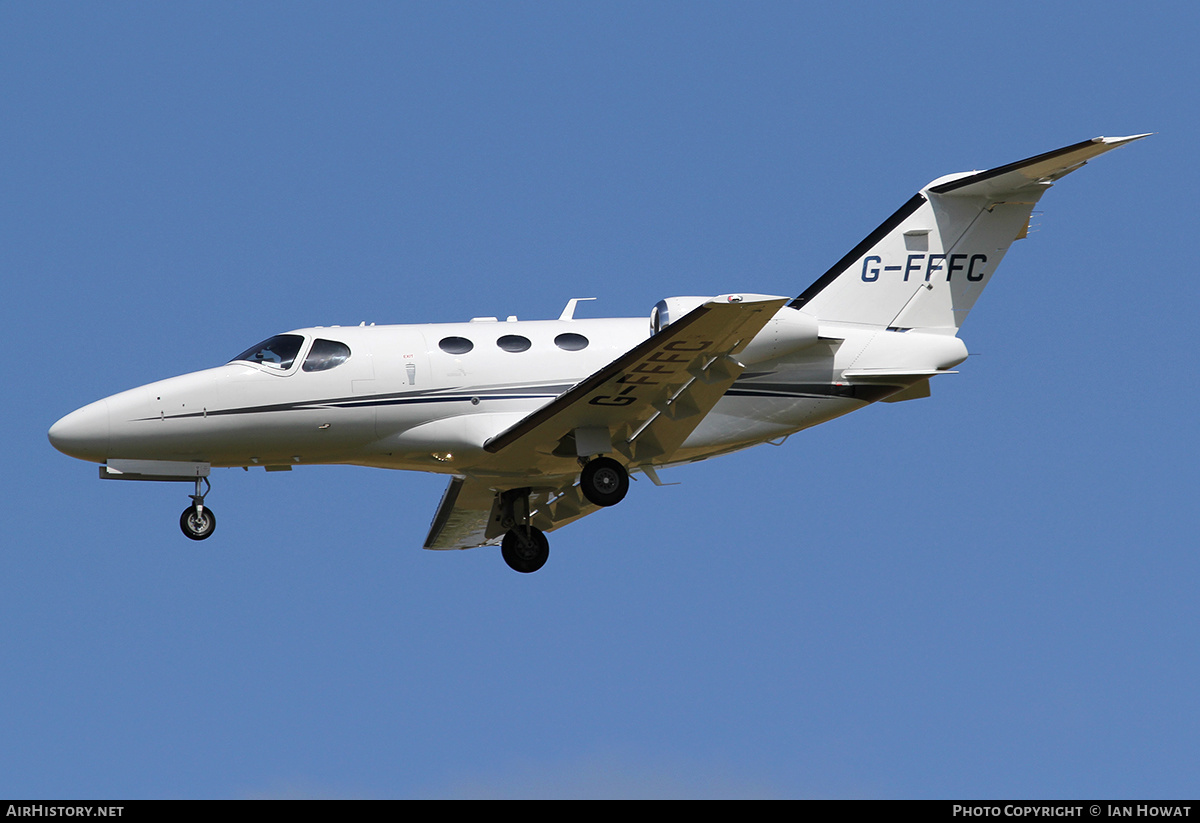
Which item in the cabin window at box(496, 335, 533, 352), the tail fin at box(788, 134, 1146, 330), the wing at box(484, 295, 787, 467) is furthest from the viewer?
the tail fin at box(788, 134, 1146, 330)

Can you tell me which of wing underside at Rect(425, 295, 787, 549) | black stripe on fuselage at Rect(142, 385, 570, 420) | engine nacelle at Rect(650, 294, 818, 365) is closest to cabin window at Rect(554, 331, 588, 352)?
black stripe on fuselage at Rect(142, 385, 570, 420)

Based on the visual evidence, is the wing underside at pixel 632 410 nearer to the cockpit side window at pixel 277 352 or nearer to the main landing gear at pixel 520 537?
the main landing gear at pixel 520 537

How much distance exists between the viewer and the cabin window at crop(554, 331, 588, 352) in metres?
21.1

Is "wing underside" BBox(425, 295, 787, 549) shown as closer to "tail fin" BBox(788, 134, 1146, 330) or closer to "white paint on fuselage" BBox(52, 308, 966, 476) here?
"white paint on fuselage" BBox(52, 308, 966, 476)

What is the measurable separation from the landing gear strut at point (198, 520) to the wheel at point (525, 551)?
460 centimetres

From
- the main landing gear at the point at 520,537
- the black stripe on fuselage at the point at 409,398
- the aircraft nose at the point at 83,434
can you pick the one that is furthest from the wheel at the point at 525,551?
the aircraft nose at the point at 83,434

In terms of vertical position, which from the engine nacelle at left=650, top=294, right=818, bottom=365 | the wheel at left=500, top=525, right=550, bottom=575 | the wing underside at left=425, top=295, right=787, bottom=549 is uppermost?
the engine nacelle at left=650, top=294, right=818, bottom=365

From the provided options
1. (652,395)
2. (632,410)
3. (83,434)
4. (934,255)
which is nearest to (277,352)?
(83,434)

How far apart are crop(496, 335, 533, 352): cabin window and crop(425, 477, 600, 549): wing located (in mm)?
2615

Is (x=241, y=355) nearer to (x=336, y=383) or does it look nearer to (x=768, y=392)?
(x=336, y=383)

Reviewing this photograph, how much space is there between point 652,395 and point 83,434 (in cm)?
768

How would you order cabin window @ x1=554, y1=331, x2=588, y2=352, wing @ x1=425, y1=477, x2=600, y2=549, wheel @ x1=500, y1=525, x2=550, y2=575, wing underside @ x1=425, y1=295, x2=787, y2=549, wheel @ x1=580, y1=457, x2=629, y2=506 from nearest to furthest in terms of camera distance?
1. wing underside @ x1=425, y1=295, x2=787, y2=549
2. wheel @ x1=580, y1=457, x2=629, y2=506
3. cabin window @ x1=554, y1=331, x2=588, y2=352
4. wheel @ x1=500, y1=525, x2=550, y2=575
5. wing @ x1=425, y1=477, x2=600, y2=549

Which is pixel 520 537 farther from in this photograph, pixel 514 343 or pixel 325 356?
pixel 325 356
